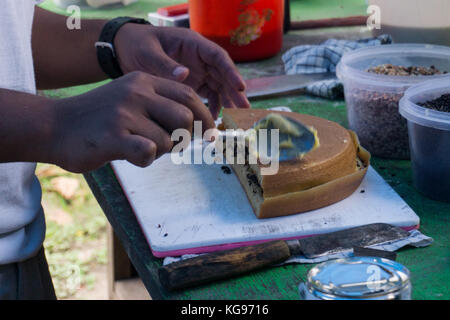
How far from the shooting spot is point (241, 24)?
203 centimetres

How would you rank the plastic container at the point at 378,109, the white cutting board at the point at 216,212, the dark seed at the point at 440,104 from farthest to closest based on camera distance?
the plastic container at the point at 378,109 < the dark seed at the point at 440,104 < the white cutting board at the point at 216,212

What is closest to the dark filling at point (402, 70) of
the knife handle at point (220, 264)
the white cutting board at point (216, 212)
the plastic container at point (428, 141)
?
the plastic container at point (428, 141)

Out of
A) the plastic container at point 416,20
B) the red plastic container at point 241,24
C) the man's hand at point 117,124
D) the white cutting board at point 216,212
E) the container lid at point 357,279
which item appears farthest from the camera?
the red plastic container at point 241,24

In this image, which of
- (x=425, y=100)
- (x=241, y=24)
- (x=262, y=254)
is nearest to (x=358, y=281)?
(x=262, y=254)

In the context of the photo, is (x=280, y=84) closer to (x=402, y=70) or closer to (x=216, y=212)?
(x=402, y=70)

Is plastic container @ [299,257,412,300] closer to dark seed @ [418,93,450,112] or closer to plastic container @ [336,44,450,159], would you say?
dark seed @ [418,93,450,112]

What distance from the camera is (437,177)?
115 centimetres

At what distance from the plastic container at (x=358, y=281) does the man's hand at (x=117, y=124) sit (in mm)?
331

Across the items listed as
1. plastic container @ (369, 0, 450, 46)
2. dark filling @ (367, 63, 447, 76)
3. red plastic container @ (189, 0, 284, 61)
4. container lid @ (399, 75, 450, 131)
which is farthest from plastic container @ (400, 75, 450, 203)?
red plastic container @ (189, 0, 284, 61)

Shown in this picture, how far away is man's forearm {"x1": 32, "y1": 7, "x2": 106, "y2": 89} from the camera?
4.67 ft

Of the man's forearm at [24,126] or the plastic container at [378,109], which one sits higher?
the man's forearm at [24,126]

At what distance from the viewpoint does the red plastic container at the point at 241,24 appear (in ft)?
6.56

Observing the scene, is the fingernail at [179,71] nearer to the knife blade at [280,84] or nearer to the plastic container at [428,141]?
the plastic container at [428,141]

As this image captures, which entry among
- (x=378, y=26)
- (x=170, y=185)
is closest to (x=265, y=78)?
(x=378, y=26)
